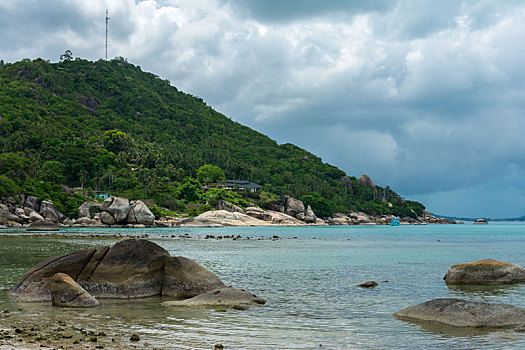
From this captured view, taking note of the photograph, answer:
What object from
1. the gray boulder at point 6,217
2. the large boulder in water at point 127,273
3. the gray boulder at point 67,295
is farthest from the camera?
the gray boulder at point 6,217

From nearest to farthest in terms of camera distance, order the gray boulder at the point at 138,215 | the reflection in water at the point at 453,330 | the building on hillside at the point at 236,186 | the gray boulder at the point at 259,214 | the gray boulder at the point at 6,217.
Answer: the reflection in water at the point at 453,330 < the gray boulder at the point at 6,217 < the gray boulder at the point at 138,215 < the gray boulder at the point at 259,214 < the building on hillside at the point at 236,186

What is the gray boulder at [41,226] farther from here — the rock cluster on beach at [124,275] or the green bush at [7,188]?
the rock cluster on beach at [124,275]

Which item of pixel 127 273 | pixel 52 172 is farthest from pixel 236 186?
pixel 127 273

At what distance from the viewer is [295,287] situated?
24.5 metres

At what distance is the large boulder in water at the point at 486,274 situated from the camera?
2513 cm

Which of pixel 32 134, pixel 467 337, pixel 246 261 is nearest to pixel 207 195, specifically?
pixel 32 134

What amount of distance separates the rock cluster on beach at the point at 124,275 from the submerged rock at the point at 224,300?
51mm

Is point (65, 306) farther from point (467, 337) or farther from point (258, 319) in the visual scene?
point (467, 337)

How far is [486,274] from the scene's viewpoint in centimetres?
2533

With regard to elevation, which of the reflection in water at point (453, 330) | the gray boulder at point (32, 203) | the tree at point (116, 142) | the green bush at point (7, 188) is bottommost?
the reflection in water at point (453, 330)

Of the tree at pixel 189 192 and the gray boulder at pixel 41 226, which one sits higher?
the tree at pixel 189 192

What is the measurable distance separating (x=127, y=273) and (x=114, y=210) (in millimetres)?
95110

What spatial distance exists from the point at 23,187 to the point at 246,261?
9262 cm

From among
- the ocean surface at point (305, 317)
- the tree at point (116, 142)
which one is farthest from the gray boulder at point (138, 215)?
the ocean surface at point (305, 317)
